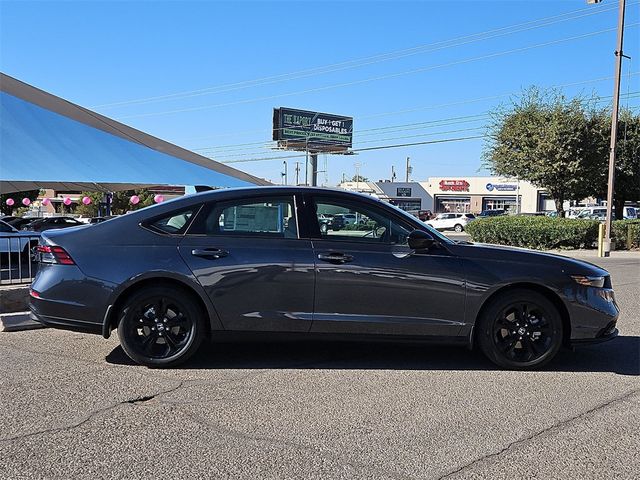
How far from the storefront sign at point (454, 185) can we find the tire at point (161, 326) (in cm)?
7715

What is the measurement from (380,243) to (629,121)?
90.9ft

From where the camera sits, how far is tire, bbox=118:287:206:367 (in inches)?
204

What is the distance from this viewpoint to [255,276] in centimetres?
516

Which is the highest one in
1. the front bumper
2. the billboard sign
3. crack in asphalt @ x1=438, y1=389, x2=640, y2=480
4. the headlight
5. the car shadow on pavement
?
the billboard sign

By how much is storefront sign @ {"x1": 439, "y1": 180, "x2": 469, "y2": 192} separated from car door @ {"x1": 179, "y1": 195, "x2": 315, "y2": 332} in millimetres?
76852

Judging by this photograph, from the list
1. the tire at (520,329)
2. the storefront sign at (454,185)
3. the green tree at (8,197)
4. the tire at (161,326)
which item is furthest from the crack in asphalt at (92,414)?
the storefront sign at (454,185)

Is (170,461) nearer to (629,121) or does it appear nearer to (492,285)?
(492,285)

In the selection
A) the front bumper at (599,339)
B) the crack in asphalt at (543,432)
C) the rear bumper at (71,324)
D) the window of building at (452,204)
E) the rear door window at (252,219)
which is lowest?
the crack in asphalt at (543,432)

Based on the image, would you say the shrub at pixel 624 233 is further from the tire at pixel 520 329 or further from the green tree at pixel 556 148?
the tire at pixel 520 329

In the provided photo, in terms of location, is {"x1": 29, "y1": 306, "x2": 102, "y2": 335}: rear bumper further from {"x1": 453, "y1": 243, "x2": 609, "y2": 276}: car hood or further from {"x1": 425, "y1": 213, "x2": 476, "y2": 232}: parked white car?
{"x1": 425, "y1": 213, "x2": 476, "y2": 232}: parked white car

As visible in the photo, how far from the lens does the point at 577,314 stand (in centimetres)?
530

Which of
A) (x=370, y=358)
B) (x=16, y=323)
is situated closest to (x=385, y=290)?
(x=370, y=358)

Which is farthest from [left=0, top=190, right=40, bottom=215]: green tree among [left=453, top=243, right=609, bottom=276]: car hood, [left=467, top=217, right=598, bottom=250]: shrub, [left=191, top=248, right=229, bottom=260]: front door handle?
[left=453, top=243, right=609, bottom=276]: car hood

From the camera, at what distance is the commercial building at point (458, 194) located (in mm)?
77812
